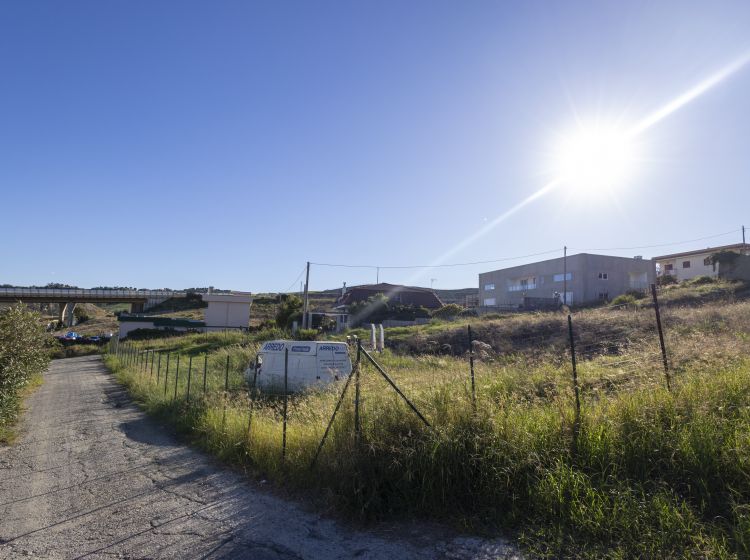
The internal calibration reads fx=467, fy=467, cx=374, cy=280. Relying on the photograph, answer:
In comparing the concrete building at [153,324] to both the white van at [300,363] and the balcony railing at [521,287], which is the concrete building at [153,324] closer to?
the balcony railing at [521,287]

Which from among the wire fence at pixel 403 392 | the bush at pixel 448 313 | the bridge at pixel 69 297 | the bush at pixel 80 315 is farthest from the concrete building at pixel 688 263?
the bush at pixel 80 315

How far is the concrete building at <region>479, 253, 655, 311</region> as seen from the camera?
46.2 metres

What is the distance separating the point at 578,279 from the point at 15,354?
4551 centimetres

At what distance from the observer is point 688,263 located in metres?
58.4

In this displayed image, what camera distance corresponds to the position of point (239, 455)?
704 cm

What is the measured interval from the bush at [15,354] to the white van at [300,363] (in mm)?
5318

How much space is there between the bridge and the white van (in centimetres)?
6227

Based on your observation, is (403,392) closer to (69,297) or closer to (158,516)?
(158,516)

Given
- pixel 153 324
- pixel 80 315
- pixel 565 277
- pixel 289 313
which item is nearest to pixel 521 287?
pixel 565 277

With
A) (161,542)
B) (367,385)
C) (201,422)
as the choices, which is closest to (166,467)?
(201,422)

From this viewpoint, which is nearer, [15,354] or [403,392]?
[403,392]

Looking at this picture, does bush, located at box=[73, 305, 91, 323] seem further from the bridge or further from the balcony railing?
the balcony railing

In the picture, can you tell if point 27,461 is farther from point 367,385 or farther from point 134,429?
point 367,385

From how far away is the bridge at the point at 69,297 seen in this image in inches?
2579
